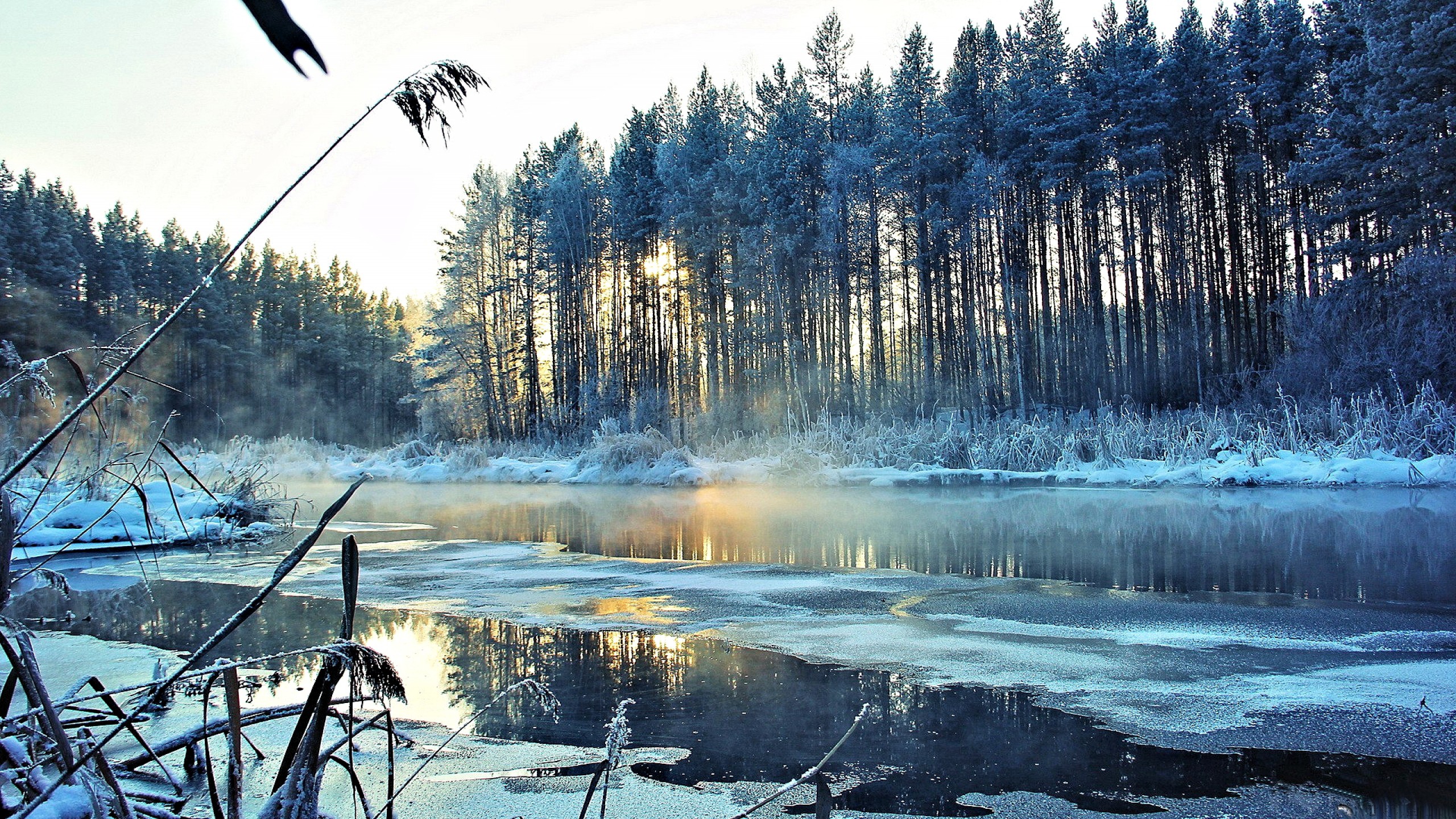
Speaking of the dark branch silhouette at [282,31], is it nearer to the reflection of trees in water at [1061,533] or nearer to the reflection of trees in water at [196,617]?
the reflection of trees in water at [196,617]

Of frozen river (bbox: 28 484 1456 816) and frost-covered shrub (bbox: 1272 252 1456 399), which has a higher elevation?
frost-covered shrub (bbox: 1272 252 1456 399)

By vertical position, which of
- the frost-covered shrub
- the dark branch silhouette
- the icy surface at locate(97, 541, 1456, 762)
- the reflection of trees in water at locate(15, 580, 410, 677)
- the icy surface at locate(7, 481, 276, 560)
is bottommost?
the icy surface at locate(97, 541, 1456, 762)

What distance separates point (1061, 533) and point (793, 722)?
6.50 m

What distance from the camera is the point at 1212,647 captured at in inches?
164

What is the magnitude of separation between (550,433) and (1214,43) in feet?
81.8

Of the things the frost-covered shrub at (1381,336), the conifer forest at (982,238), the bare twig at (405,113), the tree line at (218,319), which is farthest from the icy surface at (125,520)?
the tree line at (218,319)

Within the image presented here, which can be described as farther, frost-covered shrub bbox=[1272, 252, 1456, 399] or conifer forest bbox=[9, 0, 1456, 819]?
frost-covered shrub bbox=[1272, 252, 1456, 399]

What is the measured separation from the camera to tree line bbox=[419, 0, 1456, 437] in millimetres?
21906

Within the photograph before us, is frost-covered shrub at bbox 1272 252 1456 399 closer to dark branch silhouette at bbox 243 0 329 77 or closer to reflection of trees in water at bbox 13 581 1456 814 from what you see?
reflection of trees in water at bbox 13 581 1456 814

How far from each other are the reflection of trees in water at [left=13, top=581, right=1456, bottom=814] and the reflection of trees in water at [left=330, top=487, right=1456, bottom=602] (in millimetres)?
2991

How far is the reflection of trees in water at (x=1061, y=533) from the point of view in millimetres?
6121

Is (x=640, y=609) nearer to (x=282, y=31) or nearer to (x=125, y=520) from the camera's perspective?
(x=125, y=520)

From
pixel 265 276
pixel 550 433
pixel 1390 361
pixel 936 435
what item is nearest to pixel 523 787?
pixel 936 435

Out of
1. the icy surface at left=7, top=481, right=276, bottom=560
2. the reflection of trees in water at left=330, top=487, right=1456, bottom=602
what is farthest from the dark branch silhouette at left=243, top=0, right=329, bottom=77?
the icy surface at left=7, top=481, right=276, bottom=560
